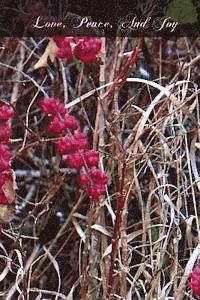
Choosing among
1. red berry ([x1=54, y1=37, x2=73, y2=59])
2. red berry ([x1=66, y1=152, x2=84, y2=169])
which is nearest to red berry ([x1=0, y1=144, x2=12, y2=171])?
red berry ([x1=66, y1=152, x2=84, y2=169])

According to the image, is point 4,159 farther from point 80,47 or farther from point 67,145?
point 80,47

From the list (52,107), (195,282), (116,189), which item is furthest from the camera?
(116,189)

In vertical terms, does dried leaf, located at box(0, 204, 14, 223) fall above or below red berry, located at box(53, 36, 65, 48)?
below

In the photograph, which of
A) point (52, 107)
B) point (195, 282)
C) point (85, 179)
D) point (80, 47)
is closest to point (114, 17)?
point (80, 47)

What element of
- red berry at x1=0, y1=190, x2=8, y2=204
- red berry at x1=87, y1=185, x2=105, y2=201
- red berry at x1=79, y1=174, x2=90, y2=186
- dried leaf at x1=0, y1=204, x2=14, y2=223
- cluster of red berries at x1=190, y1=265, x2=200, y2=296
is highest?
red berry at x1=79, y1=174, x2=90, y2=186

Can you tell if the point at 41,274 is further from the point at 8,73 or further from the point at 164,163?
the point at 8,73

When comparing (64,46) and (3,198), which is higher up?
(64,46)

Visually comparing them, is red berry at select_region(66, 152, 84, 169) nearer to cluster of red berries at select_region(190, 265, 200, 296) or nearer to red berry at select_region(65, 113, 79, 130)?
red berry at select_region(65, 113, 79, 130)

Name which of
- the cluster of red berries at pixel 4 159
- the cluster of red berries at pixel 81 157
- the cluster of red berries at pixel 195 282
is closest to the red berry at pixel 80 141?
the cluster of red berries at pixel 81 157
